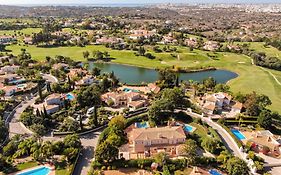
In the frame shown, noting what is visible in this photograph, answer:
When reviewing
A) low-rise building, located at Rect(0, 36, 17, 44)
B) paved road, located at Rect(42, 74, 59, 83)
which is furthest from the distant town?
low-rise building, located at Rect(0, 36, 17, 44)

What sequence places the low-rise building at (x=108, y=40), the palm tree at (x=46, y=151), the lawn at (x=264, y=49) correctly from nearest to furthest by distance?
the palm tree at (x=46, y=151) → the lawn at (x=264, y=49) → the low-rise building at (x=108, y=40)

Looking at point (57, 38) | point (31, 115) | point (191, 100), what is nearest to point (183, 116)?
point (191, 100)

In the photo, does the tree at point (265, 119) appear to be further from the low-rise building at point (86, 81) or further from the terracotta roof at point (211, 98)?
the low-rise building at point (86, 81)

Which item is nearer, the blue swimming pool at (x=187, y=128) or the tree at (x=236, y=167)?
the tree at (x=236, y=167)

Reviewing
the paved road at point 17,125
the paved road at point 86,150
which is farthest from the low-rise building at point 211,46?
the paved road at point 17,125

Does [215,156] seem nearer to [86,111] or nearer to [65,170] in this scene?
[65,170]

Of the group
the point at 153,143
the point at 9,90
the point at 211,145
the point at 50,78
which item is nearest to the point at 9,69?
the point at 50,78

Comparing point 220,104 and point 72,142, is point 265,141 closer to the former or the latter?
point 220,104
